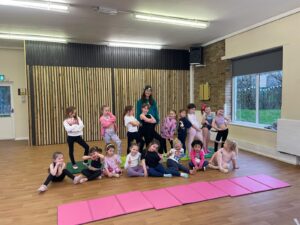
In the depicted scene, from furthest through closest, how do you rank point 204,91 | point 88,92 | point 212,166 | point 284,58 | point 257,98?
1. point 204,91
2. point 88,92
3. point 257,98
4. point 284,58
5. point 212,166

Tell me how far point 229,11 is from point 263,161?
125 inches

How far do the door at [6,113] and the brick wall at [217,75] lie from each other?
20.6ft

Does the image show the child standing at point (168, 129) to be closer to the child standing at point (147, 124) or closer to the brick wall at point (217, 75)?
the child standing at point (147, 124)

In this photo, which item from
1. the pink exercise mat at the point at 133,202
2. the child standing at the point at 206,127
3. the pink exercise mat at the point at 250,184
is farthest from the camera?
the child standing at the point at 206,127

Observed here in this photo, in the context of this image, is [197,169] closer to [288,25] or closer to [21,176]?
[21,176]

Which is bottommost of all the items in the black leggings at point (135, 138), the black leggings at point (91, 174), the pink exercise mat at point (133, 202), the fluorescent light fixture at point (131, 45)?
the pink exercise mat at point (133, 202)

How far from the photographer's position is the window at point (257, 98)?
5.54 m

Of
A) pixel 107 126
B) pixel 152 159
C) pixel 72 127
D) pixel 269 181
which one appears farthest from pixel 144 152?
pixel 269 181

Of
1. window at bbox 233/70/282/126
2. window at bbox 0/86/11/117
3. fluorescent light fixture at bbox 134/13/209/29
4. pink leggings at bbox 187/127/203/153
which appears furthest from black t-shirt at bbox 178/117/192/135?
window at bbox 0/86/11/117

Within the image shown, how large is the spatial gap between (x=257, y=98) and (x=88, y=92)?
489 cm

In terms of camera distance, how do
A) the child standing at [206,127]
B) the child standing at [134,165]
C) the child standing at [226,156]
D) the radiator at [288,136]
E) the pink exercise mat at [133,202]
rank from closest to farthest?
the pink exercise mat at [133,202]
the child standing at [134,165]
the child standing at [226,156]
the radiator at [288,136]
the child standing at [206,127]

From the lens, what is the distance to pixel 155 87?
7.98 m

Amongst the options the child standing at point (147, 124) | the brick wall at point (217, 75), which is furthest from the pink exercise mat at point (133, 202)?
the brick wall at point (217, 75)

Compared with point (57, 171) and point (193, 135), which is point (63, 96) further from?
point (193, 135)
